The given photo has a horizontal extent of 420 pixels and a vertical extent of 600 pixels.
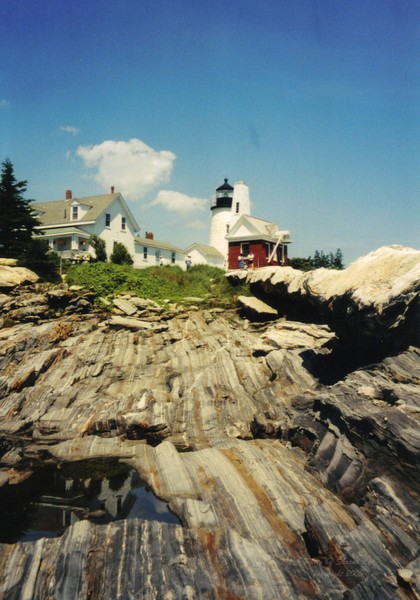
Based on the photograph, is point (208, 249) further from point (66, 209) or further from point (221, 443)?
point (221, 443)

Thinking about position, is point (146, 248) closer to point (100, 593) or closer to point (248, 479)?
point (248, 479)

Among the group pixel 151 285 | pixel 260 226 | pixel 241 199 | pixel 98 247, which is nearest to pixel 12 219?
pixel 98 247

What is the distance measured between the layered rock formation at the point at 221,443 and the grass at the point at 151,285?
2.71 meters

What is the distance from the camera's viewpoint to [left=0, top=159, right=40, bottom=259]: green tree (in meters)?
33.2

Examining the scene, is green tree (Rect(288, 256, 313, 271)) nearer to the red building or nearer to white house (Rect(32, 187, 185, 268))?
the red building

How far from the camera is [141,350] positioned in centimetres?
2281

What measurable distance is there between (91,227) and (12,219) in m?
9.64

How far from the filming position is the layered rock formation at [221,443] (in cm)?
797

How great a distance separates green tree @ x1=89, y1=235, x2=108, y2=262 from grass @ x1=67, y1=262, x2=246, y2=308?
4.54m

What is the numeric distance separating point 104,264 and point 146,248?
47.1 feet

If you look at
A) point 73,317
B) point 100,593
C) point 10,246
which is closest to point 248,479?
point 100,593

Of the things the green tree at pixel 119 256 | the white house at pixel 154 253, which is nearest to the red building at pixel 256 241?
the white house at pixel 154 253

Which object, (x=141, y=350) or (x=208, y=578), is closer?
(x=208, y=578)

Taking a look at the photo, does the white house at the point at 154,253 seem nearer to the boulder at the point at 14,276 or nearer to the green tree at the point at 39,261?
the green tree at the point at 39,261
